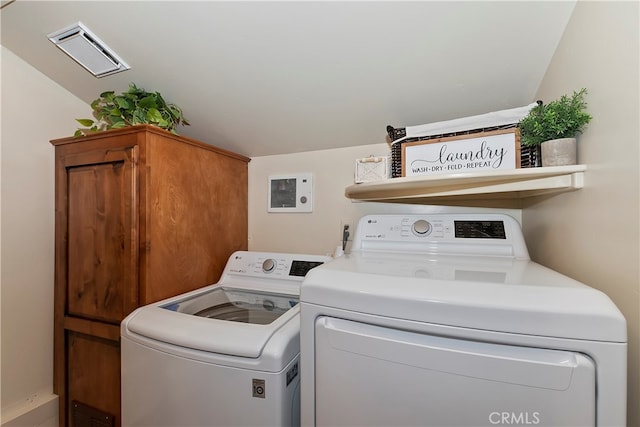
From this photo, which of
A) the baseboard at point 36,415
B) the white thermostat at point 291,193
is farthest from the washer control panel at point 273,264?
the baseboard at point 36,415

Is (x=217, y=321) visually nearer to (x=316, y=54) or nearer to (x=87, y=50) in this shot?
(x=316, y=54)

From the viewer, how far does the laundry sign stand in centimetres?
87

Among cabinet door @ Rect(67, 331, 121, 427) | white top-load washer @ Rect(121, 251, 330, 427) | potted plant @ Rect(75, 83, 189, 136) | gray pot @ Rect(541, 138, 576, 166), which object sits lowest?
cabinet door @ Rect(67, 331, 121, 427)

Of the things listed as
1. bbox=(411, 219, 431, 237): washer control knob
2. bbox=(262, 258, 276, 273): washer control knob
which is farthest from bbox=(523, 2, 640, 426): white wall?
bbox=(262, 258, 276, 273): washer control knob

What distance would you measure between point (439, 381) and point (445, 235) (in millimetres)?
700

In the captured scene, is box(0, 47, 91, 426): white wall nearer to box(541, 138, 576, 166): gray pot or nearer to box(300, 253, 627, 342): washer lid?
box(300, 253, 627, 342): washer lid

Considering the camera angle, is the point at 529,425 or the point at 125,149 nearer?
the point at 529,425

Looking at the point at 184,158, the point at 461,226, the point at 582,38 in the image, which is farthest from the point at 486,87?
the point at 184,158

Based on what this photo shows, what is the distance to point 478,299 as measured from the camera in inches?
21.3

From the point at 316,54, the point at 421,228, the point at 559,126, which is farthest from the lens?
the point at 421,228

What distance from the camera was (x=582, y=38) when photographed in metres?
0.71

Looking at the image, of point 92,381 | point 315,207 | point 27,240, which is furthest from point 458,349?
point 27,240

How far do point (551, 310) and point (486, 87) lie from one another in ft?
3.20

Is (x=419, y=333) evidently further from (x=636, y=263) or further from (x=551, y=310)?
(x=636, y=263)
